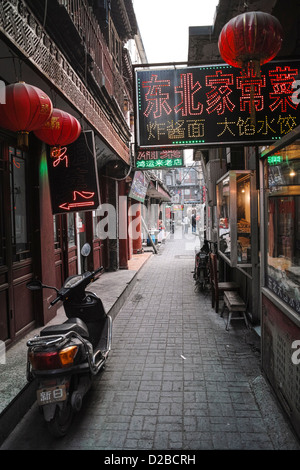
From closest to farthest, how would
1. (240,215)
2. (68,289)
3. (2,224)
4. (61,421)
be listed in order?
(61,421)
(68,289)
(2,224)
(240,215)

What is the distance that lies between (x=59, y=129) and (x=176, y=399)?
4.28m

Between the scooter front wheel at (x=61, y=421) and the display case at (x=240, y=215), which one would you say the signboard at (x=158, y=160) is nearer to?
the display case at (x=240, y=215)

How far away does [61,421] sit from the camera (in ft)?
10.9

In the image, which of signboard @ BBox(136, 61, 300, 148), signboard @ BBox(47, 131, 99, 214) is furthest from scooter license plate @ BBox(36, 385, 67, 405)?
signboard @ BBox(136, 61, 300, 148)

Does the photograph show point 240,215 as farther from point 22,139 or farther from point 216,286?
point 22,139

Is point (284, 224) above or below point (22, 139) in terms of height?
below

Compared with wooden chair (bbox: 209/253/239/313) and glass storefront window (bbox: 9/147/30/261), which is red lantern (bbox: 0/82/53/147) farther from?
wooden chair (bbox: 209/253/239/313)

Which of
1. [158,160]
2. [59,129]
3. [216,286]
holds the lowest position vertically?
[216,286]

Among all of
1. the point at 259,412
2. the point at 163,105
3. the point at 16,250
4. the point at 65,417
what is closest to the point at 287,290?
the point at 259,412

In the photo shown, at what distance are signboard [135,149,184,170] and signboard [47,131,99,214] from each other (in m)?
6.48

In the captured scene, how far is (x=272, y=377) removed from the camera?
4.06m

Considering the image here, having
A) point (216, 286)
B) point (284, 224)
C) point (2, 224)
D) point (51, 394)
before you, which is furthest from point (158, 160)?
point (51, 394)
